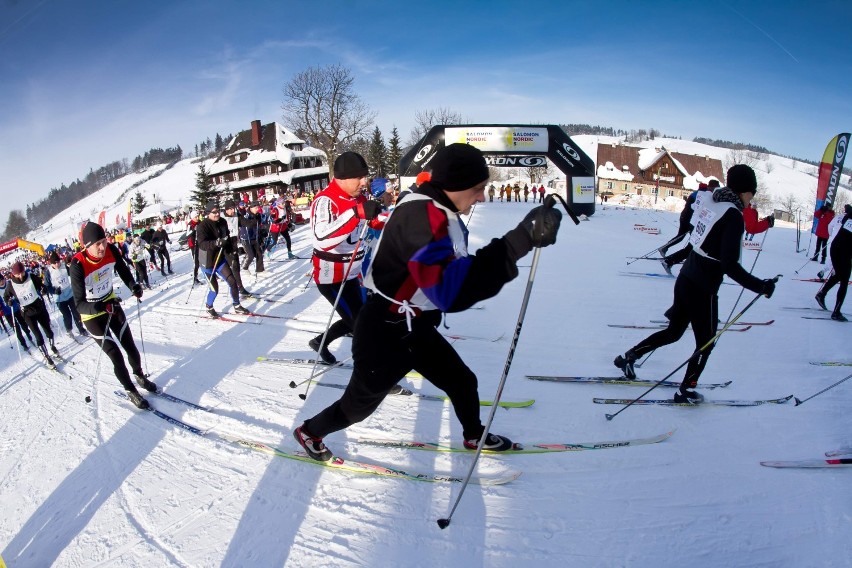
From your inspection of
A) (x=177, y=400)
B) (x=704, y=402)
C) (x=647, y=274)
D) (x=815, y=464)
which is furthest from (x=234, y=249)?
(x=647, y=274)

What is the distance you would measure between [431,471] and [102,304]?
355cm

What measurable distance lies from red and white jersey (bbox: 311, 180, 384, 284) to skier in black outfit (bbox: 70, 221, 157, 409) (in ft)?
6.52

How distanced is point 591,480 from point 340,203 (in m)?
2.97

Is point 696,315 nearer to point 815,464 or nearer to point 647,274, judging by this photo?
point 815,464

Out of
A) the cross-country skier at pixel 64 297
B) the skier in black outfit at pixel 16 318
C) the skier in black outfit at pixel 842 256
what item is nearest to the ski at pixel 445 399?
the skier in black outfit at pixel 842 256

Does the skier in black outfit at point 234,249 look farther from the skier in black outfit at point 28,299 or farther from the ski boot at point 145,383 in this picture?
the ski boot at point 145,383

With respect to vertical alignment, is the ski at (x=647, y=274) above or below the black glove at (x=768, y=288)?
below

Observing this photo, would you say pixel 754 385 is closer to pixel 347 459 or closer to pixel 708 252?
pixel 708 252

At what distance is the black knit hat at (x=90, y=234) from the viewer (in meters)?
3.85

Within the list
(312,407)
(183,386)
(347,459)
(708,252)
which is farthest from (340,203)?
(708,252)

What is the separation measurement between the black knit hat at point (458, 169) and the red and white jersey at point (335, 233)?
1931 mm

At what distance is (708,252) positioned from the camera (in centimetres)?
338

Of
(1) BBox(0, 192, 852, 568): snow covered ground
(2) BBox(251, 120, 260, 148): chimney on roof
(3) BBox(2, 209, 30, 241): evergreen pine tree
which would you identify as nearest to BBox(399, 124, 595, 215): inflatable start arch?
(1) BBox(0, 192, 852, 568): snow covered ground

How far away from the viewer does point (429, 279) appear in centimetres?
180
